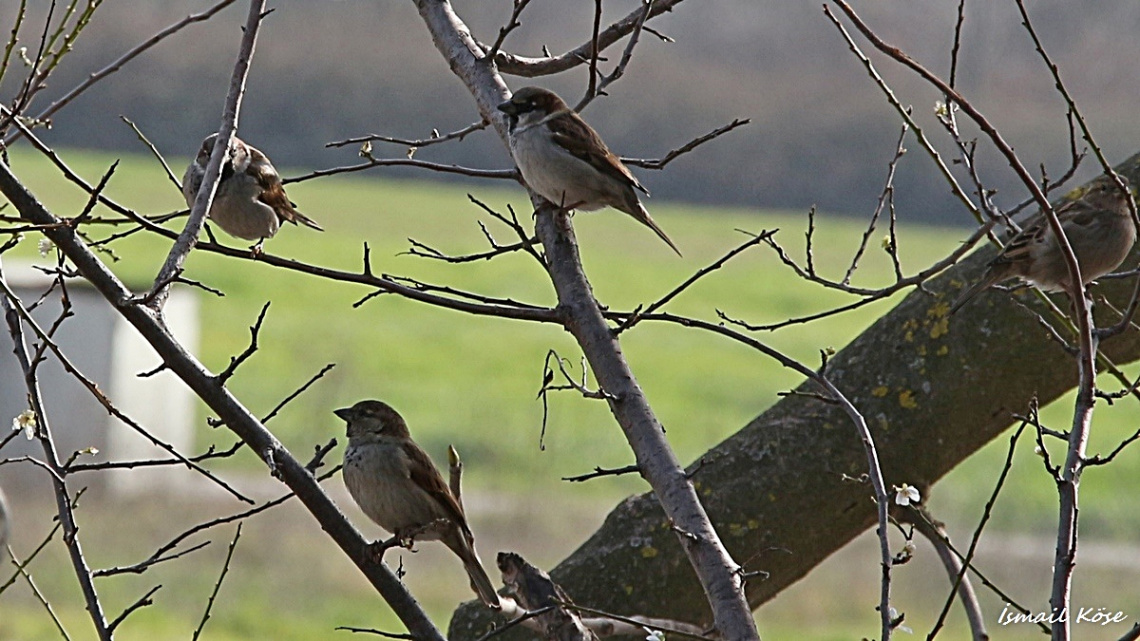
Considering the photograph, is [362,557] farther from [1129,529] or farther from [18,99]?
[1129,529]

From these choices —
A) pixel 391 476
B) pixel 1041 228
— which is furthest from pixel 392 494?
pixel 1041 228

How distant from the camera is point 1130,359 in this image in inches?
145

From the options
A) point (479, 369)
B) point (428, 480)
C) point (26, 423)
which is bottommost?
point (26, 423)

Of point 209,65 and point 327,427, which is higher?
point 209,65

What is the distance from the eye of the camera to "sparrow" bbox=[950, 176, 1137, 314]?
3121mm

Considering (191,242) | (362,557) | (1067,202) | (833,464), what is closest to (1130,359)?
(1067,202)

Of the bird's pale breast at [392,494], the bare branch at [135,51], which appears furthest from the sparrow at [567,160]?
the bare branch at [135,51]

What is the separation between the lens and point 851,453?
3.60 metres

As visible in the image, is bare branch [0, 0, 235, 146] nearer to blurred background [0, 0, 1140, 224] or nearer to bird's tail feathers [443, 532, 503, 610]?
bird's tail feathers [443, 532, 503, 610]

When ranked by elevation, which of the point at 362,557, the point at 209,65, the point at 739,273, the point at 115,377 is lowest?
the point at 362,557

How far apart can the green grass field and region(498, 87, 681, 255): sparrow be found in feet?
14.6

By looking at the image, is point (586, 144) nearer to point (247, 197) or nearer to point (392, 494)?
point (247, 197)

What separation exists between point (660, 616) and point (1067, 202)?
1.41 m

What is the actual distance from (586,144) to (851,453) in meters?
1.14
